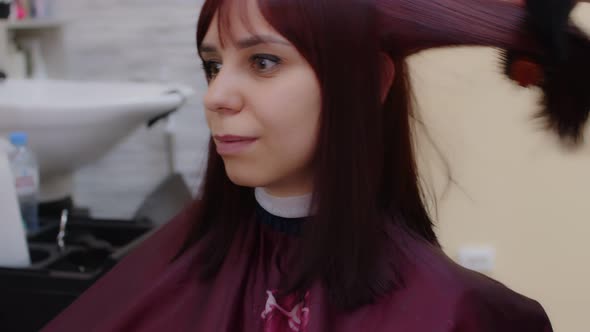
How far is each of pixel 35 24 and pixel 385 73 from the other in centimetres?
153

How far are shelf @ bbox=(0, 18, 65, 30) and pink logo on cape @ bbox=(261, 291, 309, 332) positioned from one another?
139 centimetres

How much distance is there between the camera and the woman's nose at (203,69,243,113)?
2.60 feet

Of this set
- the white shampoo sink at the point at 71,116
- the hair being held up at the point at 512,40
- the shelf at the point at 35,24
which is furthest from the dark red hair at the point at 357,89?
the shelf at the point at 35,24

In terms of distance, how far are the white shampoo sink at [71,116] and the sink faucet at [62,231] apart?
11 centimetres

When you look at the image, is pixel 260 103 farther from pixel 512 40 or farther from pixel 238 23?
pixel 512 40

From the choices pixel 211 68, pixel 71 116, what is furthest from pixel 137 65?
pixel 211 68

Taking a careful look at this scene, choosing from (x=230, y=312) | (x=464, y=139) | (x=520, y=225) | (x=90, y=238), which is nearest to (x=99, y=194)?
(x=90, y=238)

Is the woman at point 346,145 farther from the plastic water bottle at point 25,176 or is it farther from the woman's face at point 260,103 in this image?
the plastic water bottle at point 25,176

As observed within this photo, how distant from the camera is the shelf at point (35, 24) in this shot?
1.93 metres

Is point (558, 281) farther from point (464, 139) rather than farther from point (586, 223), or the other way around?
point (464, 139)

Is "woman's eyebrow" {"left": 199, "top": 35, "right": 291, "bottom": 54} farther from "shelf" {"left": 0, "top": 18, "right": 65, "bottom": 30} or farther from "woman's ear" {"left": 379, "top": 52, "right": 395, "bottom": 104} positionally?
"shelf" {"left": 0, "top": 18, "right": 65, "bottom": 30}

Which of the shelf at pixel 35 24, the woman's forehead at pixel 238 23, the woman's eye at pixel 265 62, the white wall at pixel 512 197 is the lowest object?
the white wall at pixel 512 197

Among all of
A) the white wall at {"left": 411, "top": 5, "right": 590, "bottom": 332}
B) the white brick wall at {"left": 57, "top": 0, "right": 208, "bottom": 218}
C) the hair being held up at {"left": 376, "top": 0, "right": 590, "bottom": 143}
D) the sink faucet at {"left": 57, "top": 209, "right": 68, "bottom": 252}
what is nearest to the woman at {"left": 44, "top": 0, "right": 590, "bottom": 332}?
the hair being held up at {"left": 376, "top": 0, "right": 590, "bottom": 143}

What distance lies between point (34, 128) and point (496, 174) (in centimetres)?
127
